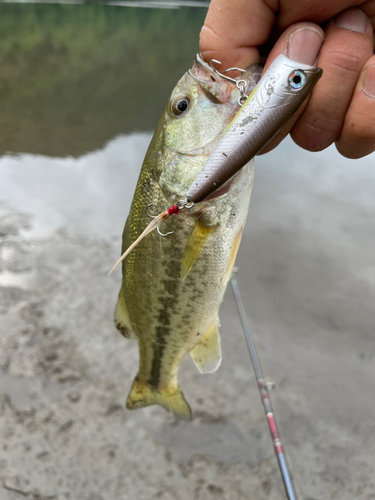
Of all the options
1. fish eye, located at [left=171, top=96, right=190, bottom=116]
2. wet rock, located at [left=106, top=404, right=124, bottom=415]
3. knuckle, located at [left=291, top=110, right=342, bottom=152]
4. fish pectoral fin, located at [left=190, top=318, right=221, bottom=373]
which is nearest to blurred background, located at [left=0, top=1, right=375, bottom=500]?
Answer: wet rock, located at [left=106, top=404, right=124, bottom=415]

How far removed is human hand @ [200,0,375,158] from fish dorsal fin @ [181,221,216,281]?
63 centimetres

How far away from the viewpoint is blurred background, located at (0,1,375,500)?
2848 millimetres

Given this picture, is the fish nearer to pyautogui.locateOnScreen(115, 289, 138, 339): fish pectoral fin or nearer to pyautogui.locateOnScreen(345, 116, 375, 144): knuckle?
pyautogui.locateOnScreen(115, 289, 138, 339): fish pectoral fin

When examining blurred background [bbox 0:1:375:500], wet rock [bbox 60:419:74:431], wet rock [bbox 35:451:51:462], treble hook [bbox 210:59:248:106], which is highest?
treble hook [bbox 210:59:248:106]

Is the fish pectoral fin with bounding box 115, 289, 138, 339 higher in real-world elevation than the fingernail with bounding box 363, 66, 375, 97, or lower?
lower

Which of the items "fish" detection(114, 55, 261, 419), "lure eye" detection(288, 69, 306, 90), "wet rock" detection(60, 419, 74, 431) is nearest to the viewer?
"lure eye" detection(288, 69, 306, 90)

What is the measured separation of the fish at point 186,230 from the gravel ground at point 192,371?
5.05ft

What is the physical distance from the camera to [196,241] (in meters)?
1.42

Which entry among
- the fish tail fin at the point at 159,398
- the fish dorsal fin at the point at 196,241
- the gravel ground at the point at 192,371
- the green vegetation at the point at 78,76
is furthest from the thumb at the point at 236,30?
the green vegetation at the point at 78,76

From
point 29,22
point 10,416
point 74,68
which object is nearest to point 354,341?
point 10,416

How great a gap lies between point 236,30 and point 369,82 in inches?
20.5

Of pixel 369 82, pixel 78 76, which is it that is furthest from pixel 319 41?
pixel 78 76

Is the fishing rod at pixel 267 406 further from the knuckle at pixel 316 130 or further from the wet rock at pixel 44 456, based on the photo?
the knuckle at pixel 316 130

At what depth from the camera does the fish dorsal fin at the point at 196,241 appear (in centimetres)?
141
